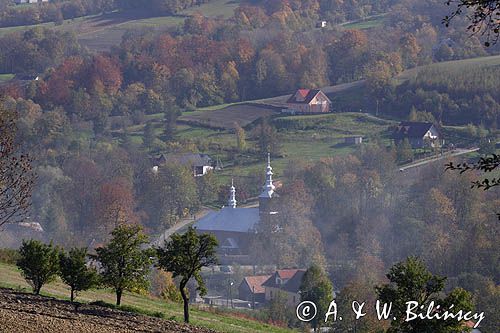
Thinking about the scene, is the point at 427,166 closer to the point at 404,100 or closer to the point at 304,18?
the point at 404,100

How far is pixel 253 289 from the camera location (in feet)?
148

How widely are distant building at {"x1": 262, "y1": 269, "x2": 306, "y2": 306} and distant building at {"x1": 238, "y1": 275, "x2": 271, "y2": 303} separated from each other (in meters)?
0.22

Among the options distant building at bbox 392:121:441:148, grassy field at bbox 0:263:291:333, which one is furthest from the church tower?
grassy field at bbox 0:263:291:333

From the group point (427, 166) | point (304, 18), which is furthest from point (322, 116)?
point (304, 18)

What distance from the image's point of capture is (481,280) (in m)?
40.4

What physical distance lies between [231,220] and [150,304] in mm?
36074

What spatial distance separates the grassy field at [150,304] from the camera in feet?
64.7

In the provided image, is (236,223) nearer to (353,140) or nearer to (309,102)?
(353,140)

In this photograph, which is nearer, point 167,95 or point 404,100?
point 404,100

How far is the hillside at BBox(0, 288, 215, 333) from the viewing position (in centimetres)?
1391

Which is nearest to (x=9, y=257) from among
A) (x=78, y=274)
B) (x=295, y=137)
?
(x=78, y=274)

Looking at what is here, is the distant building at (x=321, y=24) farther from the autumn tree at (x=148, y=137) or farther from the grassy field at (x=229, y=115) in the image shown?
the autumn tree at (x=148, y=137)

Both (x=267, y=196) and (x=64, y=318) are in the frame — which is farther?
(x=267, y=196)

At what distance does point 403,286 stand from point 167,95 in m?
76.2
